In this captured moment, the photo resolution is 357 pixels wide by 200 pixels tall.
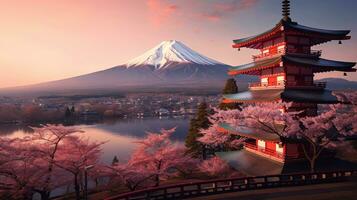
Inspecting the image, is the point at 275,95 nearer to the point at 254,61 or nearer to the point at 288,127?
the point at 288,127

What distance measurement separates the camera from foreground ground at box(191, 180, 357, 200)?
559 inches

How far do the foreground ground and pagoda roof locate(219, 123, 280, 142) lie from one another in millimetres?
3361

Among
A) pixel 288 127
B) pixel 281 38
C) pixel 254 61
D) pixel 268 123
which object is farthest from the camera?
pixel 254 61

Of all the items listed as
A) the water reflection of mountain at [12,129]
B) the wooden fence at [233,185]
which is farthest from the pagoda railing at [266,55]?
the water reflection of mountain at [12,129]

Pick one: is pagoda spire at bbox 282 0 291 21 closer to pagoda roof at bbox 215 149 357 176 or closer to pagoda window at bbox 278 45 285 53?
pagoda window at bbox 278 45 285 53

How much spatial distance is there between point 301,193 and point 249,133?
21.4ft

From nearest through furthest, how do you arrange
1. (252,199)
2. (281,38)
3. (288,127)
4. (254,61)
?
(252,199) < (288,127) < (281,38) < (254,61)

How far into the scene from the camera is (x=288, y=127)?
1812 centimetres

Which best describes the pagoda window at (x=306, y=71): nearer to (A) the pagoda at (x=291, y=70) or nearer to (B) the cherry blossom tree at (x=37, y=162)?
(A) the pagoda at (x=291, y=70)

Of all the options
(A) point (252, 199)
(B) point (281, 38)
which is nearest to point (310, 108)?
(B) point (281, 38)

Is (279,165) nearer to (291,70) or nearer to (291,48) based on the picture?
(291,70)

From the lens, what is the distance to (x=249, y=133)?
20.9 m

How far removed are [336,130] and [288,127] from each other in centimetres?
396

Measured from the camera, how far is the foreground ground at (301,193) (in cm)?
1420
